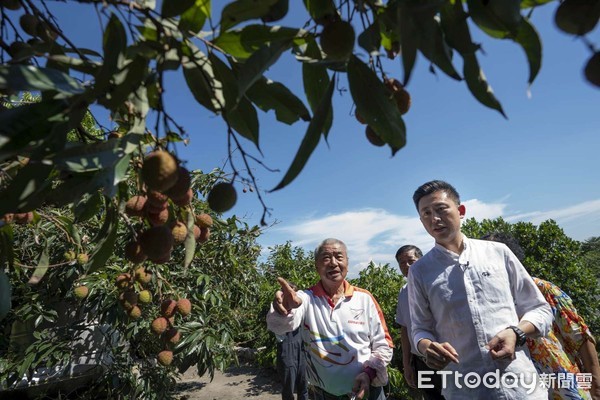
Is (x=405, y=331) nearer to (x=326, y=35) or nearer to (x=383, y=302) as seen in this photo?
(x=326, y=35)

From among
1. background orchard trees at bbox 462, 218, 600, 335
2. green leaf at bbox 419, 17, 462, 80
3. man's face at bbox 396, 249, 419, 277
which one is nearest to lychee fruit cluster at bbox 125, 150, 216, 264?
green leaf at bbox 419, 17, 462, 80

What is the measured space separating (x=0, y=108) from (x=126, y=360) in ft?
10.4

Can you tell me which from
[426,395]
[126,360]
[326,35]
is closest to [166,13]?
[326,35]

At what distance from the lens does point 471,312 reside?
1.62 metres

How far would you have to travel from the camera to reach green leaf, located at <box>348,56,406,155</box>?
0.63 meters

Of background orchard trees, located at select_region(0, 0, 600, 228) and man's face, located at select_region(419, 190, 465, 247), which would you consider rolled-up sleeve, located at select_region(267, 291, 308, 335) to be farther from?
background orchard trees, located at select_region(0, 0, 600, 228)

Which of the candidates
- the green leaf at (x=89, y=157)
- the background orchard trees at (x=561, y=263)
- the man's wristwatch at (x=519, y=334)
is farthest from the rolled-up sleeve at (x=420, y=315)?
the background orchard trees at (x=561, y=263)

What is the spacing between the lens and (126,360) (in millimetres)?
3520

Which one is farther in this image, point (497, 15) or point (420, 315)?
point (420, 315)

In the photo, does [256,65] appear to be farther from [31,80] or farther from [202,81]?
[31,80]

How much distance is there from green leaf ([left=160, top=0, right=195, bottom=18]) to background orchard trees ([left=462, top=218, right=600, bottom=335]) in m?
5.69

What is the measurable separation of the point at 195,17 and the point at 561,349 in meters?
2.06

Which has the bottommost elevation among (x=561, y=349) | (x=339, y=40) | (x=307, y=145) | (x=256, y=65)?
(x=561, y=349)

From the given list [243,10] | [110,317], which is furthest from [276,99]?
[110,317]
